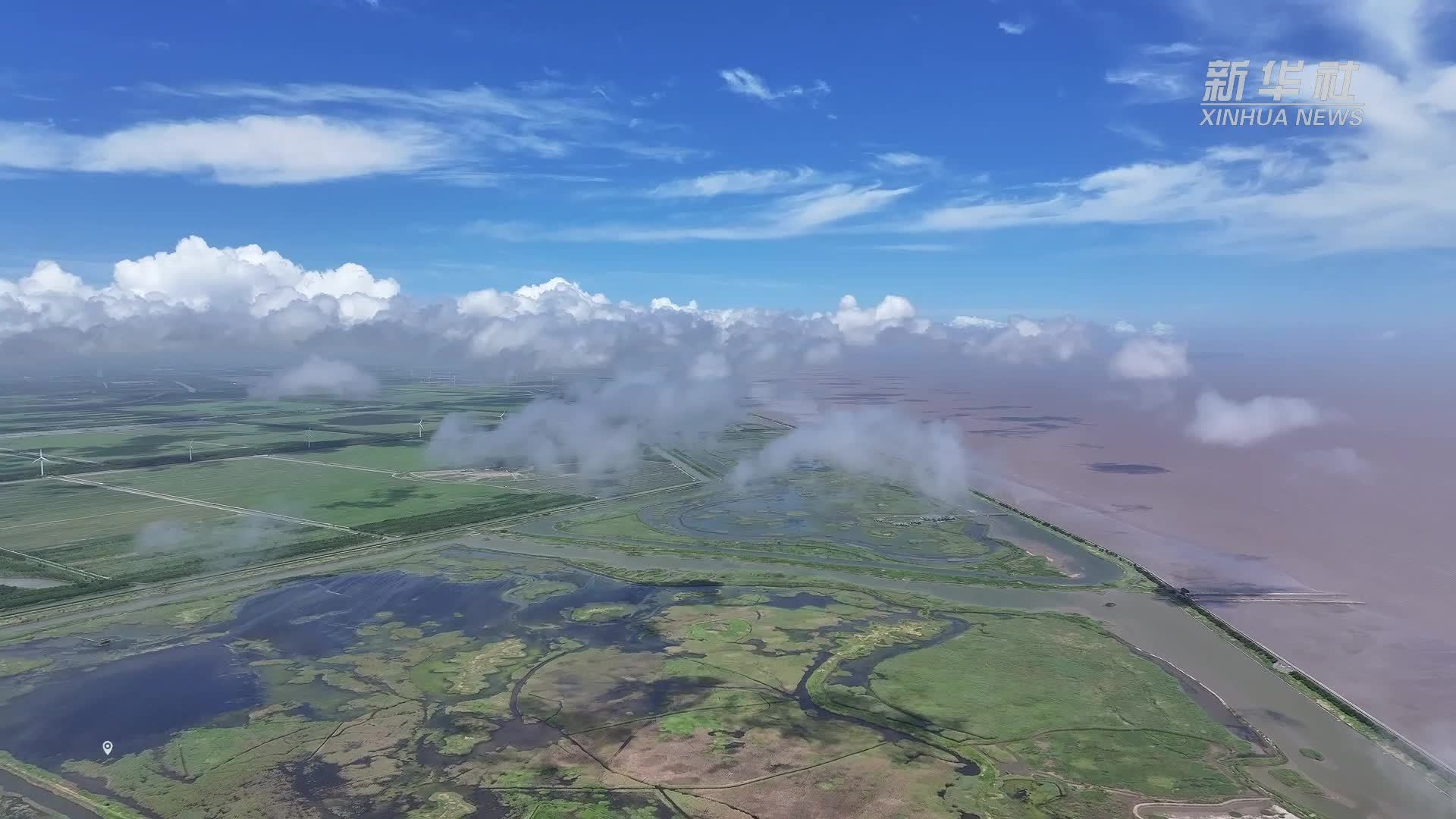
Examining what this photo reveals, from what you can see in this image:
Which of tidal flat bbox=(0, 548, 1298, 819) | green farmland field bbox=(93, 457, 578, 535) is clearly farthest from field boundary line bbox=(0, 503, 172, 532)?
tidal flat bbox=(0, 548, 1298, 819)

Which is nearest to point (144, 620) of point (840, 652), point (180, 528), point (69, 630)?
point (69, 630)

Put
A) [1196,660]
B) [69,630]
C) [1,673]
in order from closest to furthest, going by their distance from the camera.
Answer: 1. [1,673]
2. [1196,660]
3. [69,630]

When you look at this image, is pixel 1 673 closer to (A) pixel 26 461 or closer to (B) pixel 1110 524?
(B) pixel 1110 524

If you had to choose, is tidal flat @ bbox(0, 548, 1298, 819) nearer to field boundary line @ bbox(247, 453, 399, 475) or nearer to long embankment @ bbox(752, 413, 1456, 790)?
long embankment @ bbox(752, 413, 1456, 790)

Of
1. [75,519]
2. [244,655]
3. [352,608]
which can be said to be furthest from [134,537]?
[244,655]

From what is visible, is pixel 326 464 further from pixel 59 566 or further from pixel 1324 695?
pixel 1324 695

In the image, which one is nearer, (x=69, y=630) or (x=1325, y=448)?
(x=69, y=630)
